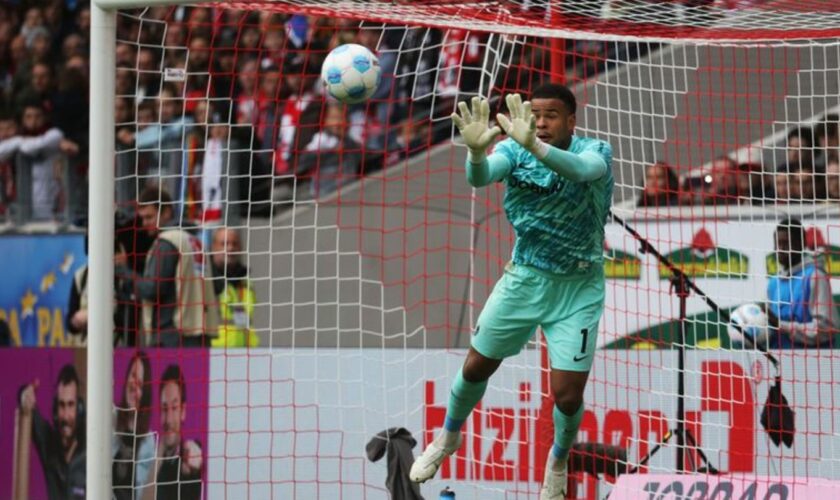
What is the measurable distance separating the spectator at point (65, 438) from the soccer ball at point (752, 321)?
474cm

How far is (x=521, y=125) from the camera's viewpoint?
19.4 feet

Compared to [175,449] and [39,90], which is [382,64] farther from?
[175,449]

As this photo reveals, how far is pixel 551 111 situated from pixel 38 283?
5.55 m

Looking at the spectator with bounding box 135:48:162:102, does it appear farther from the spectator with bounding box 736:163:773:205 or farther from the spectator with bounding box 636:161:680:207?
the spectator with bounding box 736:163:773:205

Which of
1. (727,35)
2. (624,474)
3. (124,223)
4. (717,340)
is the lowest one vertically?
(624,474)

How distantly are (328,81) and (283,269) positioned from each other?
12.7 ft

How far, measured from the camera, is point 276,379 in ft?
30.7

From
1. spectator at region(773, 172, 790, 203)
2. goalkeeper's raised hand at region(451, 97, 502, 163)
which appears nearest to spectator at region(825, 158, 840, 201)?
spectator at region(773, 172, 790, 203)

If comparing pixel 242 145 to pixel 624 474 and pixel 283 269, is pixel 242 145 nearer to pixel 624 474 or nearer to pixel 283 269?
pixel 283 269

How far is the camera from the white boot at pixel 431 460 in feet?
23.0

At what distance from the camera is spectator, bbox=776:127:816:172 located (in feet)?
28.7

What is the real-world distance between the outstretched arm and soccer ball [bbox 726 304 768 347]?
243 centimetres

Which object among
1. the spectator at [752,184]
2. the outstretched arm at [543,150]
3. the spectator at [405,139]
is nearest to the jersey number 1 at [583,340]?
the outstretched arm at [543,150]

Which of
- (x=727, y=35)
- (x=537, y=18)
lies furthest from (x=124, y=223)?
(x=727, y=35)
